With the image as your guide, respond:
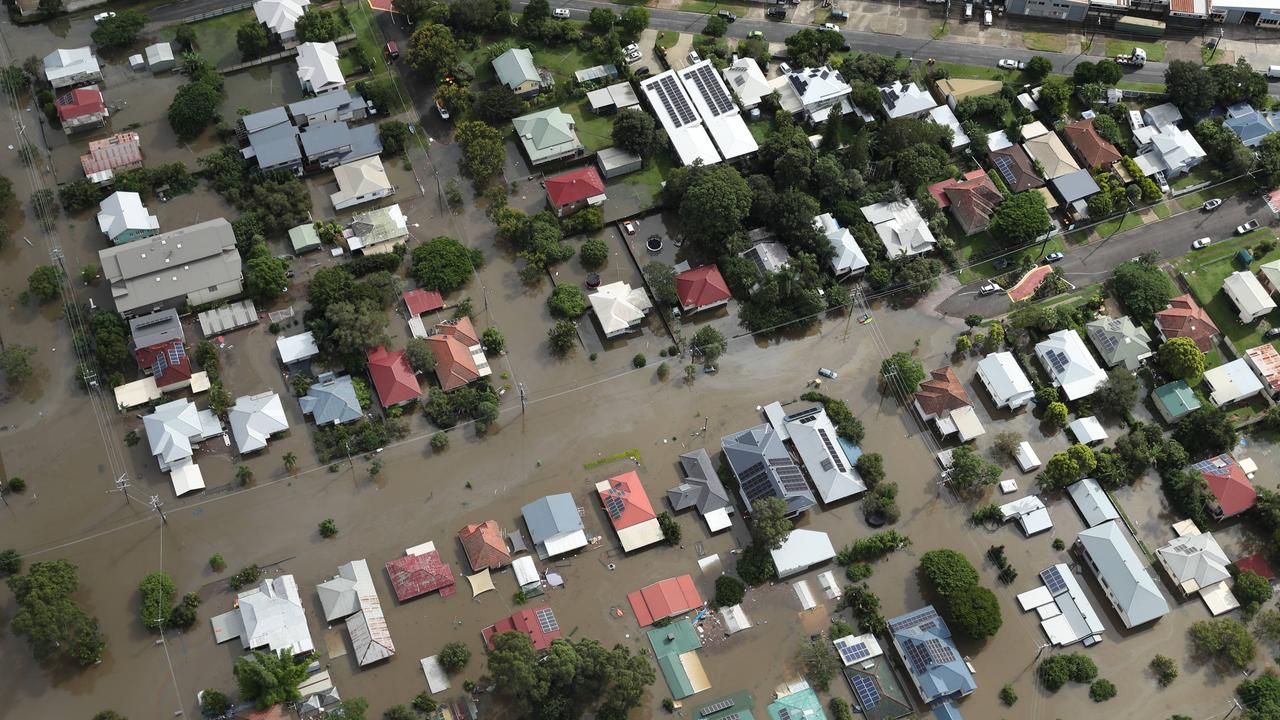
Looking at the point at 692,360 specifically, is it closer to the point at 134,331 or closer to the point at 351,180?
the point at 351,180

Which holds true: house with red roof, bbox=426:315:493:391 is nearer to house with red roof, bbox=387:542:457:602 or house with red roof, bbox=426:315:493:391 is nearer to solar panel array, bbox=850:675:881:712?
house with red roof, bbox=387:542:457:602

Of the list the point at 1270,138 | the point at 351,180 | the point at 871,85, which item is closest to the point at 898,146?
the point at 871,85

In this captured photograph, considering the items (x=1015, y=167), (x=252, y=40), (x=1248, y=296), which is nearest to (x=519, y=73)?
(x=252, y=40)

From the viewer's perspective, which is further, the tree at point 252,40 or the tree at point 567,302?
the tree at point 252,40

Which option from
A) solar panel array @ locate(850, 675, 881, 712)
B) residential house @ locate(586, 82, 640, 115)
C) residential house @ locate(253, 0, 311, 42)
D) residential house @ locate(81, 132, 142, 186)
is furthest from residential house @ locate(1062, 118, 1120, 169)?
residential house @ locate(81, 132, 142, 186)

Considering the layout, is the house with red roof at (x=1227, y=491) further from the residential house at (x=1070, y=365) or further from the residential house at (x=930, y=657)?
the residential house at (x=930, y=657)

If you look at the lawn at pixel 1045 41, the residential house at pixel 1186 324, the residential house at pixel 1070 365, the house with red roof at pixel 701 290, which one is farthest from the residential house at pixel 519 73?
the residential house at pixel 1186 324

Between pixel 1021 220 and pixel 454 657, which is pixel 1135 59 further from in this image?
pixel 454 657
